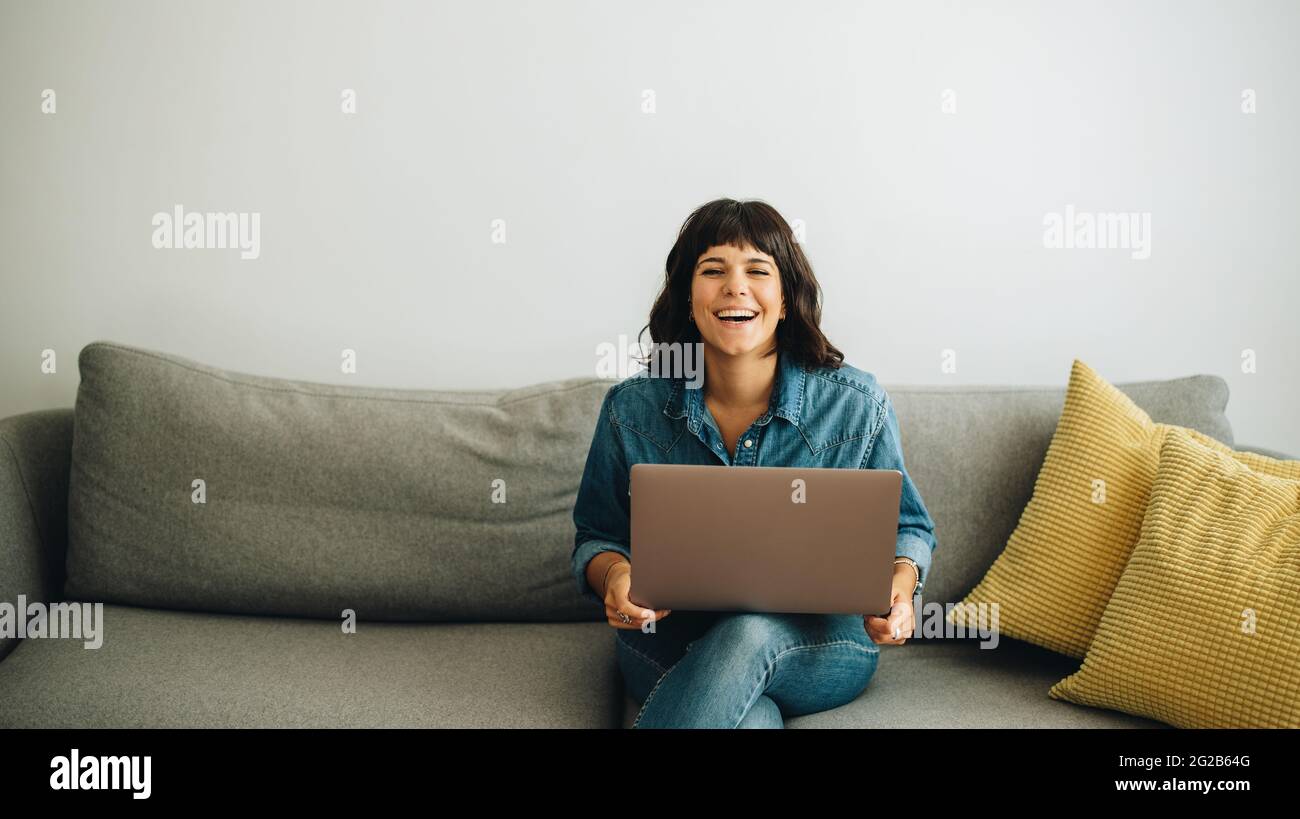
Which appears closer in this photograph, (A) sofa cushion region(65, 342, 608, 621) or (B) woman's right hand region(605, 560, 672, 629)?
(B) woman's right hand region(605, 560, 672, 629)

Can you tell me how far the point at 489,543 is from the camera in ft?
5.79

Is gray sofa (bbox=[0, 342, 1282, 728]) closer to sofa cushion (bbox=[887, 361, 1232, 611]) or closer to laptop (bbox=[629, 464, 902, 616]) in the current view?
sofa cushion (bbox=[887, 361, 1232, 611])

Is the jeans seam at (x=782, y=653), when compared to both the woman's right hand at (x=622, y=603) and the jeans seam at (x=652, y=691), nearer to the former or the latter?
the jeans seam at (x=652, y=691)

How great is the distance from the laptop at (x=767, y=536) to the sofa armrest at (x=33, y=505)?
114 centimetres

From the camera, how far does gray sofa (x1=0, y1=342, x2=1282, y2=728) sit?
1720 mm

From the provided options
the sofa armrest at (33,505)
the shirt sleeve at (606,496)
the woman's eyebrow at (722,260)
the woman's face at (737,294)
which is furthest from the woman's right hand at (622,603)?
the sofa armrest at (33,505)

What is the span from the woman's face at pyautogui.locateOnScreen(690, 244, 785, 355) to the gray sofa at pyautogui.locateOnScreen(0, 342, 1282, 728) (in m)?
0.39

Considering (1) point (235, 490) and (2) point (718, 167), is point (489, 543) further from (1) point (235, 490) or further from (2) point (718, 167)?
(2) point (718, 167)

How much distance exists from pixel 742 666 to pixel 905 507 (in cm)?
42

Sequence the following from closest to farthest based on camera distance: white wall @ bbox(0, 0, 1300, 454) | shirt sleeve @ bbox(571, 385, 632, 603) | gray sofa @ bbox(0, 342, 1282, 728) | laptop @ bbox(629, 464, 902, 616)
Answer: laptop @ bbox(629, 464, 902, 616)
shirt sleeve @ bbox(571, 385, 632, 603)
gray sofa @ bbox(0, 342, 1282, 728)
white wall @ bbox(0, 0, 1300, 454)

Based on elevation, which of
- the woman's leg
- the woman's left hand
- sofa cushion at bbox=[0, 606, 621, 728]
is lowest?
sofa cushion at bbox=[0, 606, 621, 728]

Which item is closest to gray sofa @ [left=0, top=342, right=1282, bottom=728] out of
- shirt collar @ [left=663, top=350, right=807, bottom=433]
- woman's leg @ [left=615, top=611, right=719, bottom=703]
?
woman's leg @ [left=615, top=611, right=719, bottom=703]

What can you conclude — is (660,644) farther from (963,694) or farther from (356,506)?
(356,506)

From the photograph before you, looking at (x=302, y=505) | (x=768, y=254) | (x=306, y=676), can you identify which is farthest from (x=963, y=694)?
(x=302, y=505)
